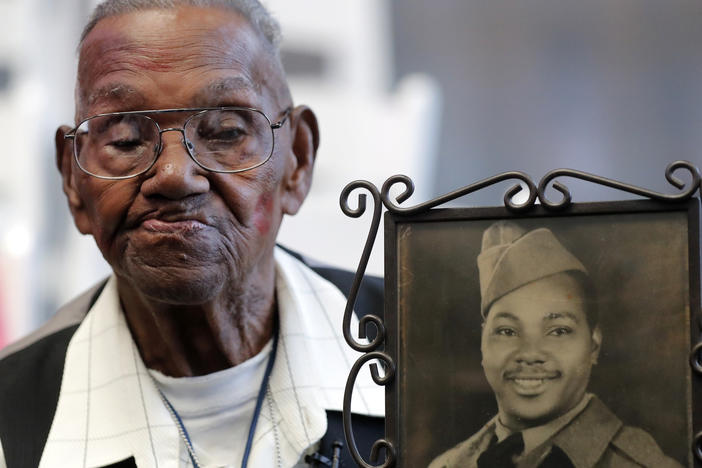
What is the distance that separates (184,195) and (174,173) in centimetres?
2

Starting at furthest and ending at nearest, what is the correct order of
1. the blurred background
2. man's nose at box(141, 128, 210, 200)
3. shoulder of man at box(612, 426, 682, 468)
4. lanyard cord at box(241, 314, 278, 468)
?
the blurred background < lanyard cord at box(241, 314, 278, 468) < man's nose at box(141, 128, 210, 200) < shoulder of man at box(612, 426, 682, 468)

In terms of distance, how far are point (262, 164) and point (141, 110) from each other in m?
0.13

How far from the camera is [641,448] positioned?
2.42 feet

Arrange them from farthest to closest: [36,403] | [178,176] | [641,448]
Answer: [36,403]
[178,176]
[641,448]

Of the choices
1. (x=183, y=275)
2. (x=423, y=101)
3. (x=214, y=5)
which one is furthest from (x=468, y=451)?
(x=423, y=101)

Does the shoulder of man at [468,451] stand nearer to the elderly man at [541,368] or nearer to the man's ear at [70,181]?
the elderly man at [541,368]

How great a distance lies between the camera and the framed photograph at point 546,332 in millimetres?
743

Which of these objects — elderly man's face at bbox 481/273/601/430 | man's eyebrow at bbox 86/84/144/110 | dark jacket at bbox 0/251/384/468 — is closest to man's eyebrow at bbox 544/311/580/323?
elderly man's face at bbox 481/273/601/430

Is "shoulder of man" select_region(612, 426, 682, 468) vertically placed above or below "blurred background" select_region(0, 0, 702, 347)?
below

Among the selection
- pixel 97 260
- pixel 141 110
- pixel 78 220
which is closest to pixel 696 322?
pixel 141 110

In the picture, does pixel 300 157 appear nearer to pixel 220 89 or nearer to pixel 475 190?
pixel 220 89

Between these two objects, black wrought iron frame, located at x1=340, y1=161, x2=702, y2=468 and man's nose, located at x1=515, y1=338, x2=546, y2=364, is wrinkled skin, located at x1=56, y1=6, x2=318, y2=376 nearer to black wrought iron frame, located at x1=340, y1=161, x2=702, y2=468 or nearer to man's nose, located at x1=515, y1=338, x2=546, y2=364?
black wrought iron frame, located at x1=340, y1=161, x2=702, y2=468

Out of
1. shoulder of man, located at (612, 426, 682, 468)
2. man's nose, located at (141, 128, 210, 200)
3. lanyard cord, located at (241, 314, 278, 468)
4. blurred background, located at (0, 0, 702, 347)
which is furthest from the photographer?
blurred background, located at (0, 0, 702, 347)

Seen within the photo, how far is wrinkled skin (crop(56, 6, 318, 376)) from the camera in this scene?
935mm
